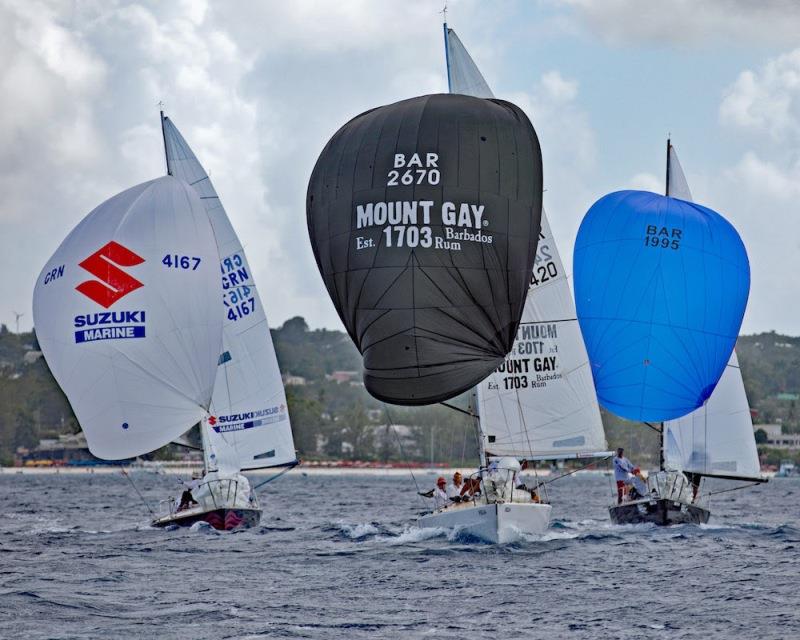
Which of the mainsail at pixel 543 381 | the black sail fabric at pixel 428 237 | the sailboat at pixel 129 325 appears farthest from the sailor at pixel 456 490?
the sailboat at pixel 129 325

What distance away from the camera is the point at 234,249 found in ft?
102

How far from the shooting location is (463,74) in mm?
27188

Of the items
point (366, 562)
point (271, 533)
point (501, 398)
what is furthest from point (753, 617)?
point (271, 533)

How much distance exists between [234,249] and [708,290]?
9685mm

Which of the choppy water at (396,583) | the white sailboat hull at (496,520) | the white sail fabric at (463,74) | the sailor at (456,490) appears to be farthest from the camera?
the white sail fabric at (463,74)

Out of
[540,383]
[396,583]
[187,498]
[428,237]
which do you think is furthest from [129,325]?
[540,383]

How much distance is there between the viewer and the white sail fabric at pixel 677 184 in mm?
32062

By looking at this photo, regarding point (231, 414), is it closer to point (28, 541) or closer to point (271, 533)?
point (271, 533)

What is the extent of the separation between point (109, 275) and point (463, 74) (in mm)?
7319

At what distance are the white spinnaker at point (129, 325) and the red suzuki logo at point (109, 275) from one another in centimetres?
2

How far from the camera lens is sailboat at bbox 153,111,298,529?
30297 millimetres

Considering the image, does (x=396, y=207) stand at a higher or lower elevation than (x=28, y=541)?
higher

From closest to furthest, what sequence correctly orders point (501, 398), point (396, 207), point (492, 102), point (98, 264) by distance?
point (396, 207) < point (492, 102) < point (98, 264) < point (501, 398)

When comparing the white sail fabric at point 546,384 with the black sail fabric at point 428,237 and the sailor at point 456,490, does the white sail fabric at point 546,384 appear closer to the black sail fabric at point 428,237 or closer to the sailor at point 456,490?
→ the sailor at point 456,490
